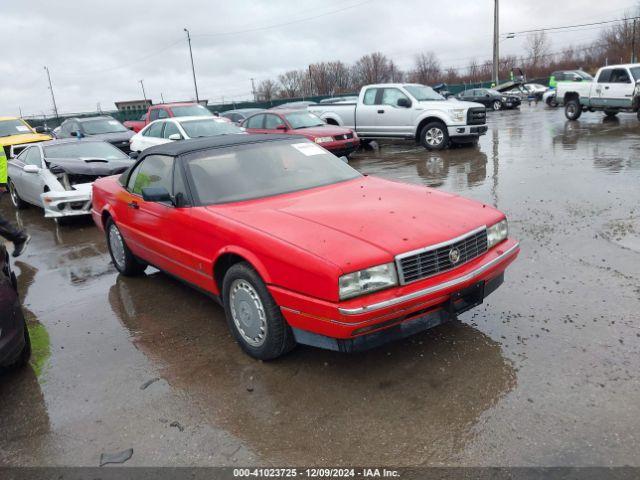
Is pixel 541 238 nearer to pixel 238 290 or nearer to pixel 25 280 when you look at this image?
pixel 238 290

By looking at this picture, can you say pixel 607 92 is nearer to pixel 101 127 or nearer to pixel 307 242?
pixel 101 127

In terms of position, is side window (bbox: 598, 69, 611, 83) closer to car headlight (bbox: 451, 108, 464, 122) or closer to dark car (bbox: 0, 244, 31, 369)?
car headlight (bbox: 451, 108, 464, 122)

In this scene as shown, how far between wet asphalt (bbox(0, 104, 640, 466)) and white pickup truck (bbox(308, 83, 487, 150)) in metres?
Result: 8.84

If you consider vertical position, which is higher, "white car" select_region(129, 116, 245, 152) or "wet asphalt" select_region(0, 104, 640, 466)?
"white car" select_region(129, 116, 245, 152)

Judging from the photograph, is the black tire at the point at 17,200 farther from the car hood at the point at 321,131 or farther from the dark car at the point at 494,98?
the dark car at the point at 494,98

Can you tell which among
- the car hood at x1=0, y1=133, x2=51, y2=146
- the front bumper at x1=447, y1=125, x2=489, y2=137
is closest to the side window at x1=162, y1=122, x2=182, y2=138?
the car hood at x1=0, y1=133, x2=51, y2=146

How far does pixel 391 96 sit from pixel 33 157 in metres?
9.61

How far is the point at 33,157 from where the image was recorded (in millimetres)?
9977

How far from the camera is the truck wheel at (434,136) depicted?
14.3 m

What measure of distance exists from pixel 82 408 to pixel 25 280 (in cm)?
347

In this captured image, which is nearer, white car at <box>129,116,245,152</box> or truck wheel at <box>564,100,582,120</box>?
white car at <box>129,116,245,152</box>

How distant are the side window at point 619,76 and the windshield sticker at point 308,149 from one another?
16.7m

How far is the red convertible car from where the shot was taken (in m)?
3.12

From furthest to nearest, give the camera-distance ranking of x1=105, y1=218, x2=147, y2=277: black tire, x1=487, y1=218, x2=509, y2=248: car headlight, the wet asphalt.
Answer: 1. x1=105, y1=218, x2=147, y2=277: black tire
2. x1=487, y1=218, x2=509, y2=248: car headlight
3. the wet asphalt
